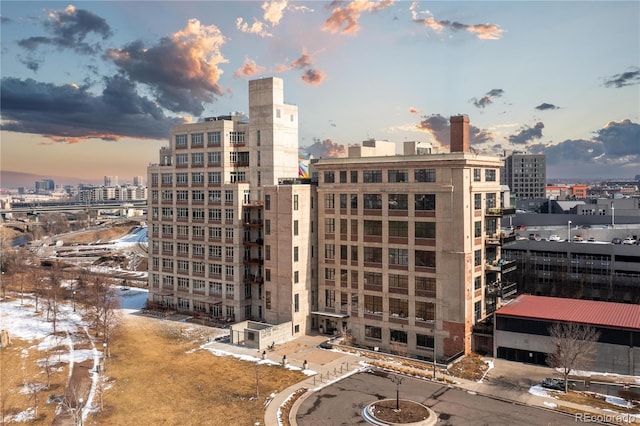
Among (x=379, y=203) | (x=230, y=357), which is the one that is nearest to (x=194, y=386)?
(x=230, y=357)

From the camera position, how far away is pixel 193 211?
319ft

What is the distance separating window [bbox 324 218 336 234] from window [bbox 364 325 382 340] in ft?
52.5

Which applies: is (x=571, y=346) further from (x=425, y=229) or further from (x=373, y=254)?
(x=373, y=254)

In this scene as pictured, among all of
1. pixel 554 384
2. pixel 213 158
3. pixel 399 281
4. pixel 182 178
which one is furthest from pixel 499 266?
pixel 182 178

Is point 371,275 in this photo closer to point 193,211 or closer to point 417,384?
Answer: point 417,384

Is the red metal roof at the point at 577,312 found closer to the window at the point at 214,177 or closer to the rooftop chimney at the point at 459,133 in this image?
the rooftop chimney at the point at 459,133

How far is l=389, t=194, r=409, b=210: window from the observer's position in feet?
249

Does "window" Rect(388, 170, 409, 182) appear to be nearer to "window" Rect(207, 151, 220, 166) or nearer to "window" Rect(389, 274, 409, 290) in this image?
"window" Rect(389, 274, 409, 290)


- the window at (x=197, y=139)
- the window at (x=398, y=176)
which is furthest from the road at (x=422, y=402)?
the window at (x=197, y=139)

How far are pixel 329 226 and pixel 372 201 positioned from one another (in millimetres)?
9273

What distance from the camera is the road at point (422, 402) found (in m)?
50.9

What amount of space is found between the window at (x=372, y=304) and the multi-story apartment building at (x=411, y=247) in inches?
6.0

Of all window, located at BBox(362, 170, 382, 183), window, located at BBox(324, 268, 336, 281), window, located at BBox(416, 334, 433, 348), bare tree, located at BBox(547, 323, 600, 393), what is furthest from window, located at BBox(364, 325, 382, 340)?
bare tree, located at BBox(547, 323, 600, 393)

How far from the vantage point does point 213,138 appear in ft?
308
